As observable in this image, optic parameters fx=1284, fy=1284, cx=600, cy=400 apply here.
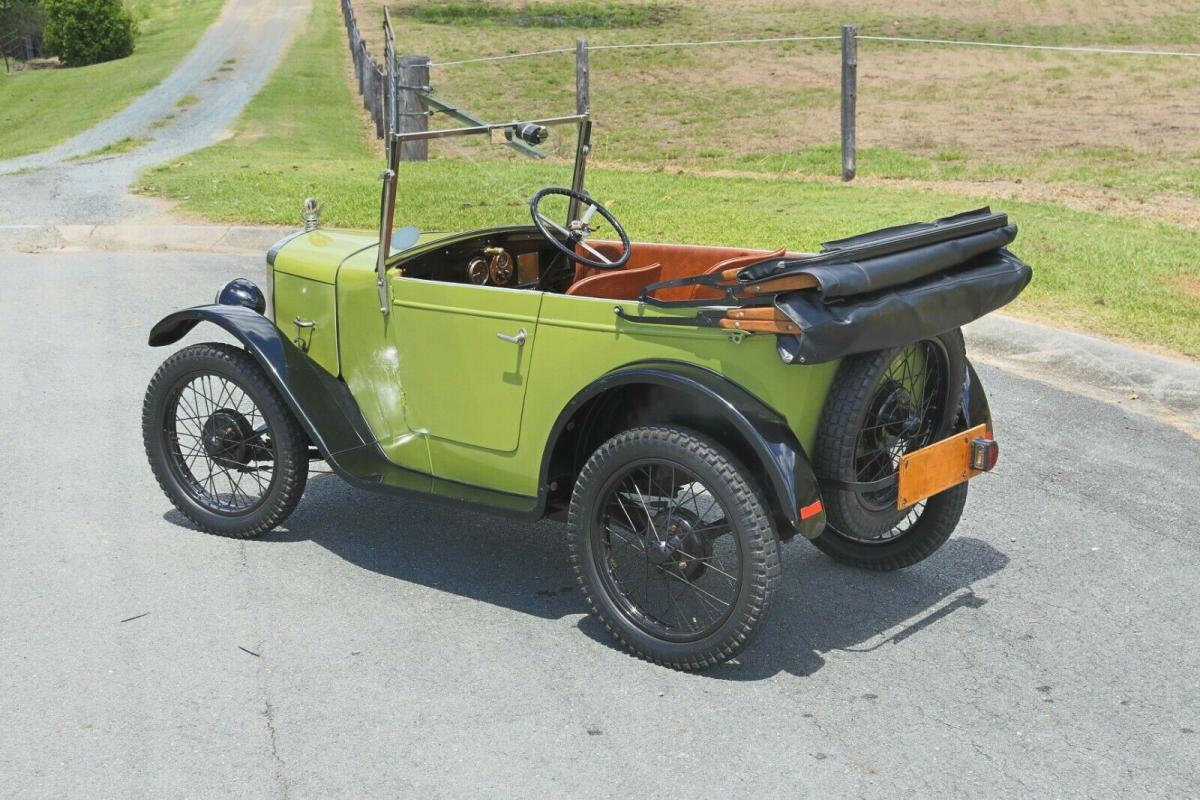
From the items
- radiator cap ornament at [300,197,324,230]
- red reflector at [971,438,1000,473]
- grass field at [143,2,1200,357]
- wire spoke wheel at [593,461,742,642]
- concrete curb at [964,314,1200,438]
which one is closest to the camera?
wire spoke wheel at [593,461,742,642]

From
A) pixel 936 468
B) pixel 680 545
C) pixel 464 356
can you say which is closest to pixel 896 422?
pixel 936 468

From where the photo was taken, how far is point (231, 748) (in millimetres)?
3541

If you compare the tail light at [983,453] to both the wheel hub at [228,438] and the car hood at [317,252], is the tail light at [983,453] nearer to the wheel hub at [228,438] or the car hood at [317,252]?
the car hood at [317,252]

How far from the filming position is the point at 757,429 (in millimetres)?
3775

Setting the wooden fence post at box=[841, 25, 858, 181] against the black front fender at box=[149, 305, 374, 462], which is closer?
the black front fender at box=[149, 305, 374, 462]

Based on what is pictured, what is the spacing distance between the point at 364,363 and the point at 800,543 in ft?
6.02

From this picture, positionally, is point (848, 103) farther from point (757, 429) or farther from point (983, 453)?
point (757, 429)

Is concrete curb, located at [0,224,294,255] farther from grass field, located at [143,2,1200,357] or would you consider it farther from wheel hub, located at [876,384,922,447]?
Result: wheel hub, located at [876,384,922,447]

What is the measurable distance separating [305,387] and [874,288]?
2.18 meters

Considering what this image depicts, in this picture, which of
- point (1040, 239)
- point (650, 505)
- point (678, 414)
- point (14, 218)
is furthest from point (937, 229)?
point (14, 218)

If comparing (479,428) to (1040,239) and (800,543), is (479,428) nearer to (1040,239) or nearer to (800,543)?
(800,543)

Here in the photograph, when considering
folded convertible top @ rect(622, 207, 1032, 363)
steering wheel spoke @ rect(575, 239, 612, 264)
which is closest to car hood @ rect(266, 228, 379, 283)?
steering wheel spoke @ rect(575, 239, 612, 264)

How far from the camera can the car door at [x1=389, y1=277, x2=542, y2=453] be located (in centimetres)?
428

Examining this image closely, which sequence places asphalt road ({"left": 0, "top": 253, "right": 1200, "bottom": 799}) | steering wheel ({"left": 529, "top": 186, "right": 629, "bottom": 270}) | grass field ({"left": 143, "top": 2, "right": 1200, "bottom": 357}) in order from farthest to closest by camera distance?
1. grass field ({"left": 143, "top": 2, "right": 1200, "bottom": 357})
2. steering wheel ({"left": 529, "top": 186, "right": 629, "bottom": 270})
3. asphalt road ({"left": 0, "top": 253, "right": 1200, "bottom": 799})
